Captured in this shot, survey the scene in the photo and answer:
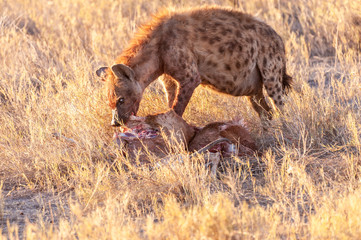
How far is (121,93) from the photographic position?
5.11 m

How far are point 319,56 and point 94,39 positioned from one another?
3.30 meters

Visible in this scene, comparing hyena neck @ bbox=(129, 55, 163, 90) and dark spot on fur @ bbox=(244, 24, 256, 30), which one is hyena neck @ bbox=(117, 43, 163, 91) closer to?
hyena neck @ bbox=(129, 55, 163, 90)

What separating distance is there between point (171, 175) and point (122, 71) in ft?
3.77

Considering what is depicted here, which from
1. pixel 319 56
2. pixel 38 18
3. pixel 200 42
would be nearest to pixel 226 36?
pixel 200 42

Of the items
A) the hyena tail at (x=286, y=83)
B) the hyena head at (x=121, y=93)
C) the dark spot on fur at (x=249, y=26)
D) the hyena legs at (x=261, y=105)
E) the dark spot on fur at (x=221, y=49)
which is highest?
the dark spot on fur at (x=249, y=26)

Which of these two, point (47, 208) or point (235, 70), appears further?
point (235, 70)

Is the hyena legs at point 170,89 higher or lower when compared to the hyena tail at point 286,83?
higher

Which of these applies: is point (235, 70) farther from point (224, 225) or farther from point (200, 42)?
point (224, 225)

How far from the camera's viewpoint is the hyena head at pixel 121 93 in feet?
16.7

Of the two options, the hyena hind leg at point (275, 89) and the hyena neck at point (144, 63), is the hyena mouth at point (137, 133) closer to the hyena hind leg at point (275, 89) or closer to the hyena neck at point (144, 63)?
the hyena neck at point (144, 63)

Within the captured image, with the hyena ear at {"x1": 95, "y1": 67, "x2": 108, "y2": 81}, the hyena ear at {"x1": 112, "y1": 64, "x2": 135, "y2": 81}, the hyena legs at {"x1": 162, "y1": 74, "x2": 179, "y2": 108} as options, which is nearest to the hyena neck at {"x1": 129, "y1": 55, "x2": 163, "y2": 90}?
the hyena ear at {"x1": 112, "y1": 64, "x2": 135, "y2": 81}

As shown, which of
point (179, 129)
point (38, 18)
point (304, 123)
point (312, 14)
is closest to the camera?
point (179, 129)

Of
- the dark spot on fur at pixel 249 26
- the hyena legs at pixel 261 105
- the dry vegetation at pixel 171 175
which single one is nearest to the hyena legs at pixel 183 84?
the dry vegetation at pixel 171 175

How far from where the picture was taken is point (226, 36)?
18.8 feet
